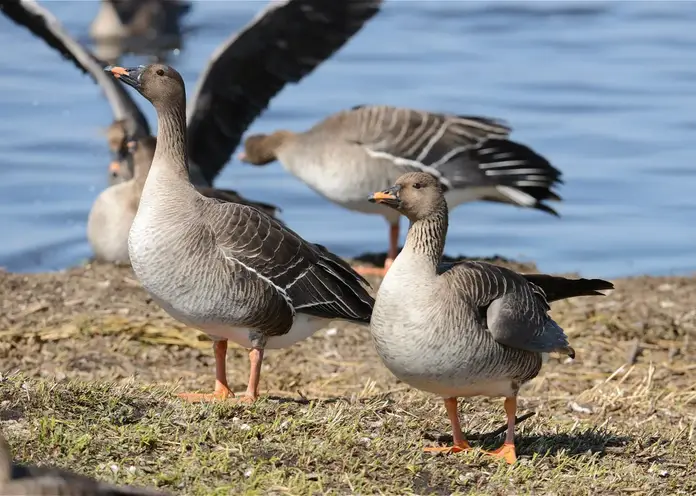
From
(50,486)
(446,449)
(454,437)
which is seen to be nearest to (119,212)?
(454,437)

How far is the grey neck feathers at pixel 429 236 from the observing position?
6020mm

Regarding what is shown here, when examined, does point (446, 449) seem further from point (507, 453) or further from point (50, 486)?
point (50, 486)

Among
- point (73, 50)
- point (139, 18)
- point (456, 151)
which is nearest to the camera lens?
point (456, 151)

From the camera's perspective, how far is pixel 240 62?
12156 mm

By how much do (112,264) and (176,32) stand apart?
1516 centimetres

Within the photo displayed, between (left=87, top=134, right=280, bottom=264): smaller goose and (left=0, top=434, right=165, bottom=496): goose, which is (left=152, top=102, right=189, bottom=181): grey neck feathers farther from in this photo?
(left=87, top=134, right=280, bottom=264): smaller goose

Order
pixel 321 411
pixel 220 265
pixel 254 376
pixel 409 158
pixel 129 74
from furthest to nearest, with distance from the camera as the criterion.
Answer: pixel 409 158
pixel 129 74
pixel 254 376
pixel 220 265
pixel 321 411

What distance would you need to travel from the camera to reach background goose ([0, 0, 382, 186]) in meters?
11.9

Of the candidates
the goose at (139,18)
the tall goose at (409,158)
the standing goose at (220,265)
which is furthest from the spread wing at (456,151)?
the goose at (139,18)

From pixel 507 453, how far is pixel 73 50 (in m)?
7.72

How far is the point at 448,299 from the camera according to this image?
5.87 meters

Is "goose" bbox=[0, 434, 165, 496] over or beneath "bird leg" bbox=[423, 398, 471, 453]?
over

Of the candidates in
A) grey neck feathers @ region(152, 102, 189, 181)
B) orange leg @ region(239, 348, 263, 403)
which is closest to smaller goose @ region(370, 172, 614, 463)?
orange leg @ region(239, 348, 263, 403)

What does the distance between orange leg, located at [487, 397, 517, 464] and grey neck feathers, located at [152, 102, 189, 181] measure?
208cm
